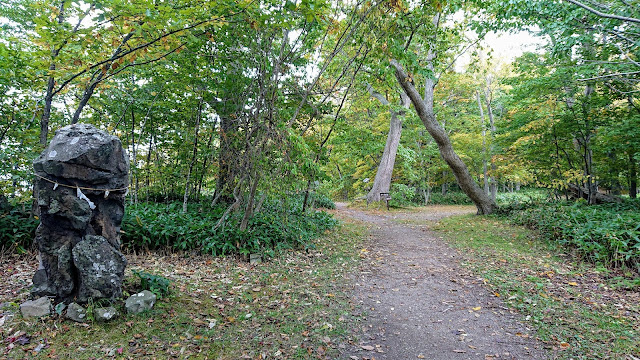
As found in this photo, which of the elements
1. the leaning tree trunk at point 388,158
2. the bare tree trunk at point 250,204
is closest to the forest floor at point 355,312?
the bare tree trunk at point 250,204

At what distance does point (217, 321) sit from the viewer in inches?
127

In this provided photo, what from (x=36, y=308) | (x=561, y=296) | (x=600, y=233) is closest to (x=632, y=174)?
(x=600, y=233)

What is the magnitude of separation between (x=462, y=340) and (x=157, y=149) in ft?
24.1

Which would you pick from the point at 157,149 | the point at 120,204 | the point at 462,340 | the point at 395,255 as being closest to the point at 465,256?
the point at 395,255

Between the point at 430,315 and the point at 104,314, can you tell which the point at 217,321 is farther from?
the point at 430,315

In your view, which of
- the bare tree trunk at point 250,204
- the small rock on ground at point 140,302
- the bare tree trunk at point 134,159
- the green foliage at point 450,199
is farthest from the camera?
the green foliage at point 450,199

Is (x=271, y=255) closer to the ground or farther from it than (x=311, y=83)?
closer to the ground

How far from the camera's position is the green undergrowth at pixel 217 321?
104 inches

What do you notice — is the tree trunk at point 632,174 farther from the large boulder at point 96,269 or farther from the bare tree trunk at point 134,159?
the bare tree trunk at point 134,159

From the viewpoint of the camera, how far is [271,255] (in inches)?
210

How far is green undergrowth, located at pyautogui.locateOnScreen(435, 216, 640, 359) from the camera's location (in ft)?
9.66

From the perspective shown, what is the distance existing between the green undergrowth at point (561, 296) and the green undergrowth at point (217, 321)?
7.16ft

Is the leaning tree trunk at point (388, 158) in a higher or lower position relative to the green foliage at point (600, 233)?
higher

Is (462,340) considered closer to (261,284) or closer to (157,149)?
(261,284)
